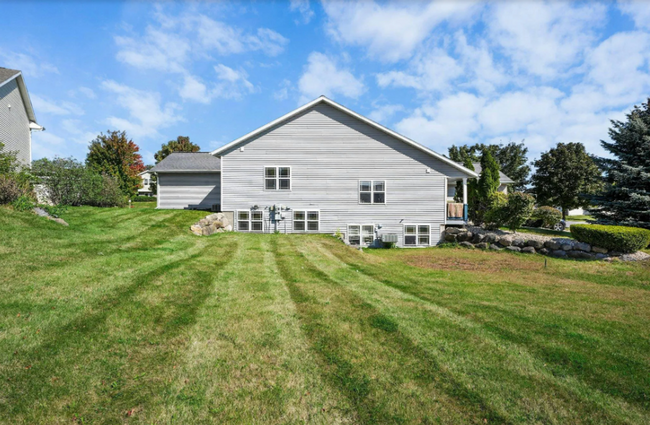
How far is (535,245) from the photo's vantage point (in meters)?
16.7

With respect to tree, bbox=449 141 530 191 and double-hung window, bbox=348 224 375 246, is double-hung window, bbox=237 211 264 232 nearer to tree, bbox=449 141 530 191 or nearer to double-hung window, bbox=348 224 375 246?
double-hung window, bbox=348 224 375 246

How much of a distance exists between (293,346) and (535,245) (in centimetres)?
1704

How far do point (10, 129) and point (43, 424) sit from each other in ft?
82.9

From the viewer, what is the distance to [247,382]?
12.4 ft

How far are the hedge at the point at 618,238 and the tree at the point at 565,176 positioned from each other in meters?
23.7

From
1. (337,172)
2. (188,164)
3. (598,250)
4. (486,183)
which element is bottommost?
(598,250)

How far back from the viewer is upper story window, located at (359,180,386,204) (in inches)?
768

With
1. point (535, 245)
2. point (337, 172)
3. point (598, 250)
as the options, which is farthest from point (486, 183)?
point (337, 172)

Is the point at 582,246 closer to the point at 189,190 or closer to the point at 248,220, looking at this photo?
the point at 248,220

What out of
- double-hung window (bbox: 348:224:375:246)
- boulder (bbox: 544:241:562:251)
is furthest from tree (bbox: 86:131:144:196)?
boulder (bbox: 544:241:562:251)

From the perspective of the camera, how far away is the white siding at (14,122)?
18562 mm

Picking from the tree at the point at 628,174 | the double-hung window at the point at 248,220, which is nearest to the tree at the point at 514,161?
the tree at the point at 628,174

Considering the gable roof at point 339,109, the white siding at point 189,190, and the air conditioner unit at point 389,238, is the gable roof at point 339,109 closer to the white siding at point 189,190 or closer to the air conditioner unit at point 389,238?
the white siding at point 189,190

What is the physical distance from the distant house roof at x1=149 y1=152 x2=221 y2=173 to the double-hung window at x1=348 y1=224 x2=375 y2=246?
1147 cm
